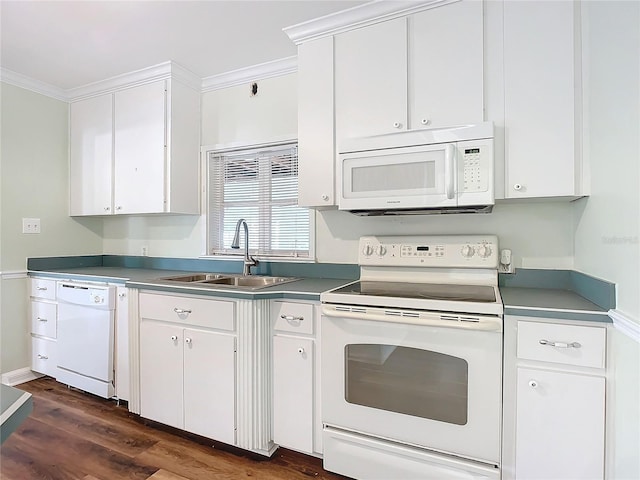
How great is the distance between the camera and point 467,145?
1.71 m

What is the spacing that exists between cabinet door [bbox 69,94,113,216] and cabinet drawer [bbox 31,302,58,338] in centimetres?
82

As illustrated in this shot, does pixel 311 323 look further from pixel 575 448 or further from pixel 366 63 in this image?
pixel 366 63

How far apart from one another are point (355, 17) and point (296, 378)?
1.97m

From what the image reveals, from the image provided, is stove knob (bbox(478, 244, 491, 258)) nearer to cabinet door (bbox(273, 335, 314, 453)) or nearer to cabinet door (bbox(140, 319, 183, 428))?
cabinet door (bbox(273, 335, 314, 453))

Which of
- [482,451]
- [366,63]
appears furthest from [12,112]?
[482,451]

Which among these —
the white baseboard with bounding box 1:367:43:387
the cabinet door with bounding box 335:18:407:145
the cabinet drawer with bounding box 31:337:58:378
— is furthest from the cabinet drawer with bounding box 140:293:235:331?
the white baseboard with bounding box 1:367:43:387

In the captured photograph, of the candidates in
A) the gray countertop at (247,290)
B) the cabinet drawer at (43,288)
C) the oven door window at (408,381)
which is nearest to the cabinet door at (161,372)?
the gray countertop at (247,290)

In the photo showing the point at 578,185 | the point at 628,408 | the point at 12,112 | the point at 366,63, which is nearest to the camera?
the point at 628,408

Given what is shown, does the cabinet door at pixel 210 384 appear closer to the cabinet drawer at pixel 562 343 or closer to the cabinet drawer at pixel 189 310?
the cabinet drawer at pixel 189 310

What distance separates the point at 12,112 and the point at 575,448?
163 inches

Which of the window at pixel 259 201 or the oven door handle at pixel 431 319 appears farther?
the window at pixel 259 201

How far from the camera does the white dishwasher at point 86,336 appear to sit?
2453 millimetres

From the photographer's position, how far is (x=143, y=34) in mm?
2219

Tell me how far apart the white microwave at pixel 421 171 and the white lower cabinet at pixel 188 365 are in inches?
38.2
